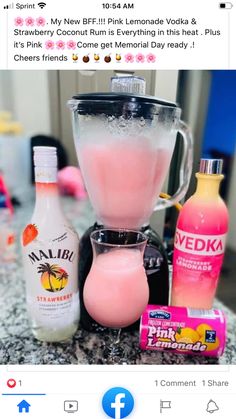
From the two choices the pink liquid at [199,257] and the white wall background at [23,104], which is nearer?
the pink liquid at [199,257]

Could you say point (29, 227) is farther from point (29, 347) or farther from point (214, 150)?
point (214, 150)

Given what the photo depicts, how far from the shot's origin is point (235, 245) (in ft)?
2.29

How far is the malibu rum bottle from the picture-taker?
0.40 metres

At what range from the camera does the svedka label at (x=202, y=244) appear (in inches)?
16.1
